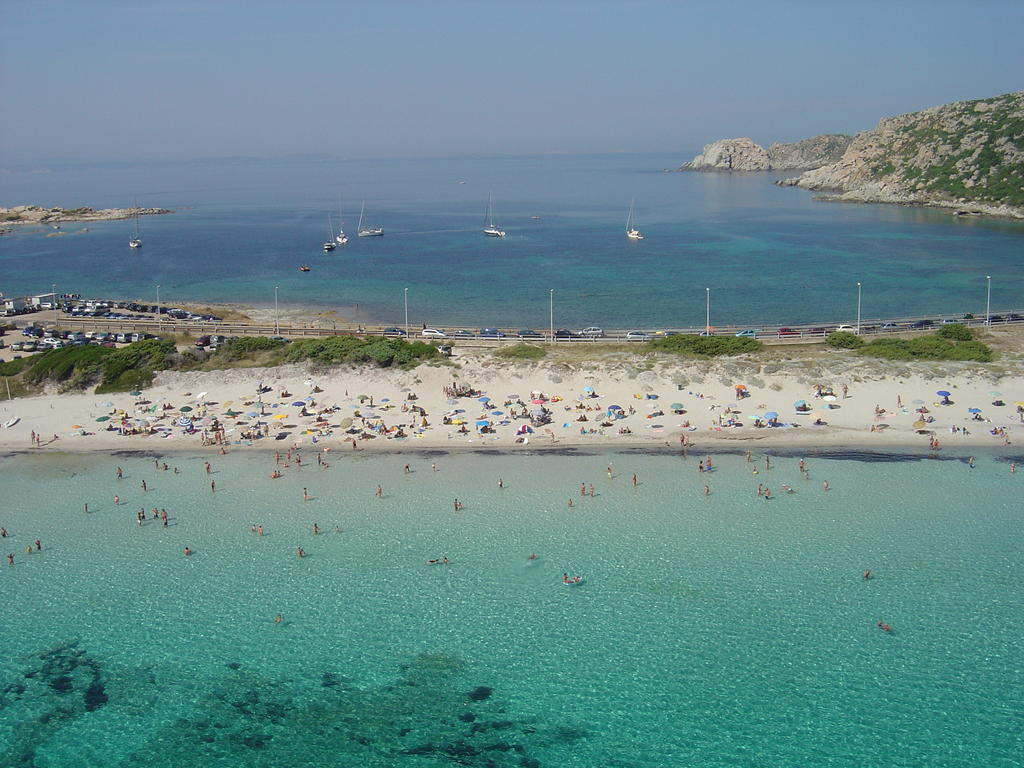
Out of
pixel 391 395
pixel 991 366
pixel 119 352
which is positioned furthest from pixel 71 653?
pixel 991 366

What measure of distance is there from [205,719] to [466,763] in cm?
718

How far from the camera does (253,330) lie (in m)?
59.8

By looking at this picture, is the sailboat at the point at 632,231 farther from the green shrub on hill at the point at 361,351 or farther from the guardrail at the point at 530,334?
the green shrub on hill at the point at 361,351

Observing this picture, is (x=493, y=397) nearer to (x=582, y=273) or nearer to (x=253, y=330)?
(x=253, y=330)

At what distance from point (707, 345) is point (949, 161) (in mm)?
135190

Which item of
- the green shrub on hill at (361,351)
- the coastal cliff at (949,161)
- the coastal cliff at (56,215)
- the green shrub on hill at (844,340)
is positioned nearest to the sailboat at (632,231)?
the coastal cliff at (949,161)

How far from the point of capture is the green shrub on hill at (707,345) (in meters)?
50.0

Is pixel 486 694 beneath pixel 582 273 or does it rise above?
beneath

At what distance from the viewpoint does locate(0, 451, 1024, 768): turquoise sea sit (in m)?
21.0

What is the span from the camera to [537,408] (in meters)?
42.8

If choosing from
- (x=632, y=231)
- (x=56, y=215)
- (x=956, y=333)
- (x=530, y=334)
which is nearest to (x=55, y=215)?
(x=56, y=215)

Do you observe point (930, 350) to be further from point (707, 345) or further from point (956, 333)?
point (707, 345)

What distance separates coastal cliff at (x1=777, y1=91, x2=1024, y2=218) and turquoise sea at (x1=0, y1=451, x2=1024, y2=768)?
126m

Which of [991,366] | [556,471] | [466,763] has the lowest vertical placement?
[466,763]
